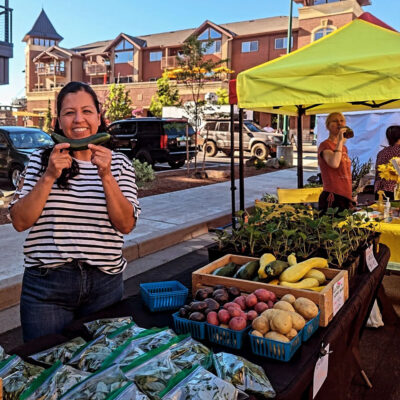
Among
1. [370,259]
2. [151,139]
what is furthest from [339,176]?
[151,139]

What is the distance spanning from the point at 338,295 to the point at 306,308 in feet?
1.26

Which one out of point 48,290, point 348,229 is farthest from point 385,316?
point 48,290

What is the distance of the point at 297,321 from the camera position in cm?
192

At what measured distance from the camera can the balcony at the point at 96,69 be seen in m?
60.5

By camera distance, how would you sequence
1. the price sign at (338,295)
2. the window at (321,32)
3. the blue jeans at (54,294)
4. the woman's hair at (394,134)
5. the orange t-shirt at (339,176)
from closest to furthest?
1. the blue jeans at (54,294)
2. the price sign at (338,295)
3. the orange t-shirt at (339,176)
4. the woman's hair at (394,134)
5. the window at (321,32)

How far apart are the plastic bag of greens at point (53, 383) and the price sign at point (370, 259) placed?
7.44 ft

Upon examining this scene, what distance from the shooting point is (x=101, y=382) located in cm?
130

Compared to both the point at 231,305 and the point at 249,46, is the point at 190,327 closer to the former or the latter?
the point at 231,305

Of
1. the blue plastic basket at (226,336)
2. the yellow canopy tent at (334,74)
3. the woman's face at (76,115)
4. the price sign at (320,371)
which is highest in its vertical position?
the yellow canopy tent at (334,74)

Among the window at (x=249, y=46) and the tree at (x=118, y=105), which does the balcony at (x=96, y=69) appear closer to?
the tree at (x=118, y=105)

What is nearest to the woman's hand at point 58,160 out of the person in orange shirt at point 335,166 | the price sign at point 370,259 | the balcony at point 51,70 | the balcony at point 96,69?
the price sign at point 370,259

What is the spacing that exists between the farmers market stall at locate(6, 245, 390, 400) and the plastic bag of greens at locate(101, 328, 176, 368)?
1.15 feet

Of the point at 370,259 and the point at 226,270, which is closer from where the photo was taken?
the point at 226,270

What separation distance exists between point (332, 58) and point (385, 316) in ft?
8.83
